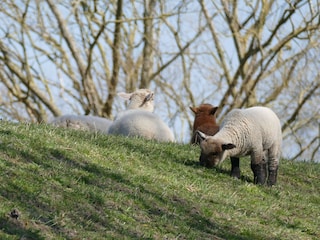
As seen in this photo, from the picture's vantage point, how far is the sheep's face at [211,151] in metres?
13.0

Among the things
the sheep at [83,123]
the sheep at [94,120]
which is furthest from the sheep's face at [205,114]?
the sheep at [83,123]

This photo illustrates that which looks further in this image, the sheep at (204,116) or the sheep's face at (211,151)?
the sheep at (204,116)

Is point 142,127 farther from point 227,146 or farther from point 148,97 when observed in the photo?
point 227,146

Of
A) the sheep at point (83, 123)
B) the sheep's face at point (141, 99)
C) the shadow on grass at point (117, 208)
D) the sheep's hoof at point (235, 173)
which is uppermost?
the shadow on grass at point (117, 208)

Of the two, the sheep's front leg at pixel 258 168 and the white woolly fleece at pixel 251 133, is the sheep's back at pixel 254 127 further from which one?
the sheep's front leg at pixel 258 168

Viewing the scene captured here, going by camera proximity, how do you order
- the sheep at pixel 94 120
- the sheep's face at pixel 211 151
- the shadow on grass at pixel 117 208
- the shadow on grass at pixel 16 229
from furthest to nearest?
the sheep at pixel 94 120
the sheep's face at pixel 211 151
the shadow on grass at pixel 117 208
the shadow on grass at pixel 16 229

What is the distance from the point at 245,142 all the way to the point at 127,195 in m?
3.30

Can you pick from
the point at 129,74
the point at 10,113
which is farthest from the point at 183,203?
the point at 10,113

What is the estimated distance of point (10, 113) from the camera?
35.6m

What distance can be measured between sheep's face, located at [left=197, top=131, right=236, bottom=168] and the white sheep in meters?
3.48

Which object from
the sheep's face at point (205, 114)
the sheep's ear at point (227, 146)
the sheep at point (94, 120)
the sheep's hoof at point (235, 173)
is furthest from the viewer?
the sheep at point (94, 120)

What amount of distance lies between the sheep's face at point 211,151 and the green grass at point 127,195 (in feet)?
0.49

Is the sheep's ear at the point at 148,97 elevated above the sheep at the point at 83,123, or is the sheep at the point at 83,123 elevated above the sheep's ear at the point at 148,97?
the sheep's ear at the point at 148,97

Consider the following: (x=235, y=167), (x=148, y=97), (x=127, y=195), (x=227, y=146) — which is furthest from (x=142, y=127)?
(x=127, y=195)
